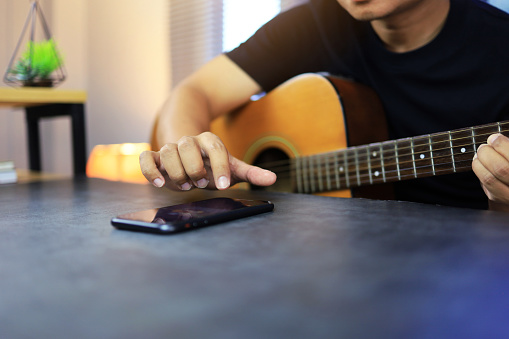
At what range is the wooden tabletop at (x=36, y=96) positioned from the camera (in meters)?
1.81

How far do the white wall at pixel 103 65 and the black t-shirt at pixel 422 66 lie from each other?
1.78 meters

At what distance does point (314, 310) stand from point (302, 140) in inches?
42.5

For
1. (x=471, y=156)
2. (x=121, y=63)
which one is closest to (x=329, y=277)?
(x=471, y=156)

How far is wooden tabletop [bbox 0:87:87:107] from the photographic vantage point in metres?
1.81

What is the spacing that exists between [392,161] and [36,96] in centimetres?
152

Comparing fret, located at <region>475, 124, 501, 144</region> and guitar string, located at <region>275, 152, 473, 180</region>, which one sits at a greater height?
fret, located at <region>475, 124, 501, 144</region>

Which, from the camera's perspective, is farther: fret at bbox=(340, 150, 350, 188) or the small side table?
the small side table

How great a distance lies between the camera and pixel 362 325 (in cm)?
20

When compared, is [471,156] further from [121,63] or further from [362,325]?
[121,63]

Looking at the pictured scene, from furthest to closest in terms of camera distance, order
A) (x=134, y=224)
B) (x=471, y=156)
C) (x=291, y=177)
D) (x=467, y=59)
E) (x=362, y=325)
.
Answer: (x=291, y=177)
(x=467, y=59)
(x=471, y=156)
(x=134, y=224)
(x=362, y=325)

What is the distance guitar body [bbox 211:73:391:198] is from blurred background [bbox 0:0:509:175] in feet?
4.07

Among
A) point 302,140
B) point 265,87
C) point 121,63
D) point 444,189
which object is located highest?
point 121,63

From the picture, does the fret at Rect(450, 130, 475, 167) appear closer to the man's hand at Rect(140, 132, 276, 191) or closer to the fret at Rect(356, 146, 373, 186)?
the fret at Rect(356, 146, 373, 186)

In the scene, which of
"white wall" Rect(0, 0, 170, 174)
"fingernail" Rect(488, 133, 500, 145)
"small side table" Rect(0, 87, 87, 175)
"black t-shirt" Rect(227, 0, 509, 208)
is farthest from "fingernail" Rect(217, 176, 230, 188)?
"white wall" Rect(0, 0, 170, 174)
